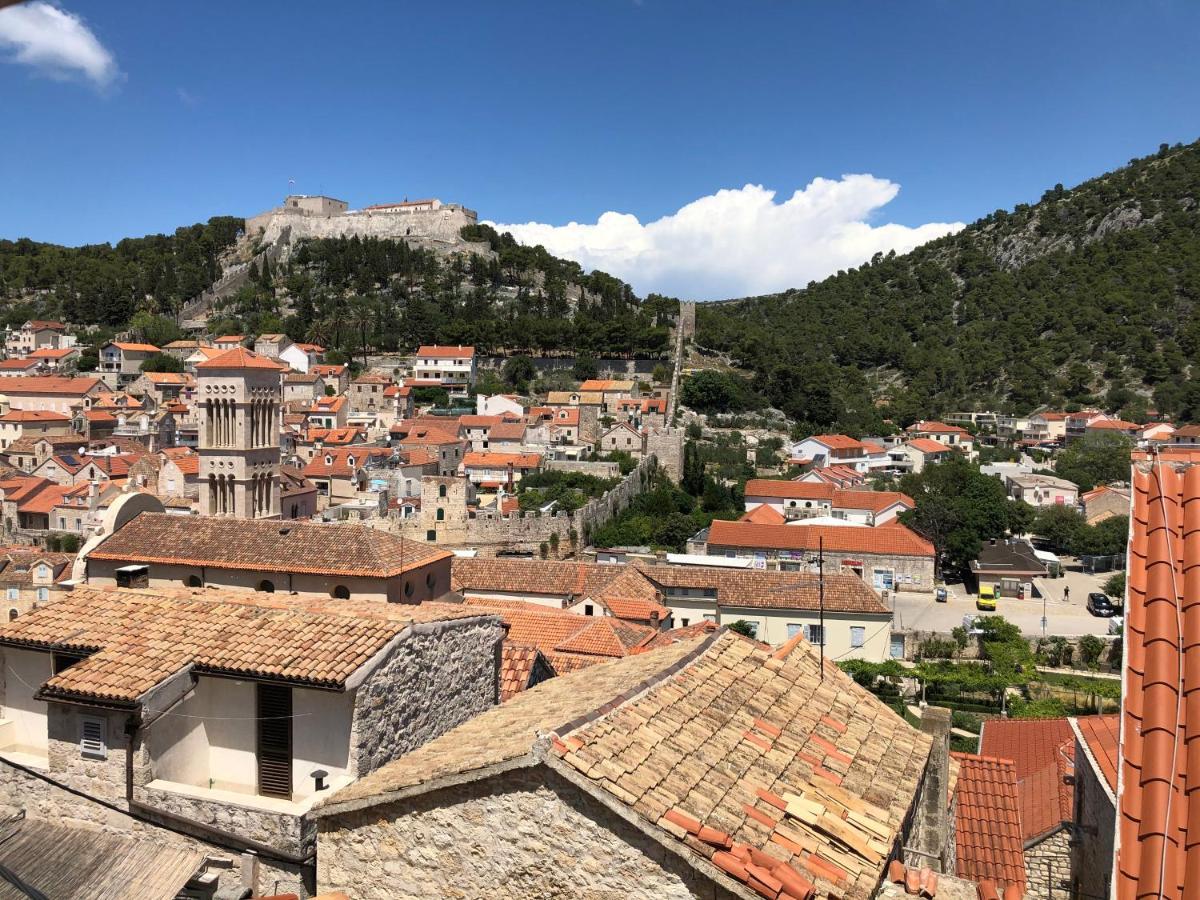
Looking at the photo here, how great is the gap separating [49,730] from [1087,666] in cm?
3101

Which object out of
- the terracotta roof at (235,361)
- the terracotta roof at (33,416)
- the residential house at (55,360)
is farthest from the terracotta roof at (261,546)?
the residential house at (55,360)

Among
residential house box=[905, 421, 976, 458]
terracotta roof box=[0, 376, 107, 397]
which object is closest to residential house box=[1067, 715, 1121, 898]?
residential house box=[905, 421, 976, 458]

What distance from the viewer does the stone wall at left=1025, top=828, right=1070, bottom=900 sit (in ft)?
28.0

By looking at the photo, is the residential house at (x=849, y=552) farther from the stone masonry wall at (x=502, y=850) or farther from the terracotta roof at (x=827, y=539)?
the stone masonry wall at (x=502, y=850)

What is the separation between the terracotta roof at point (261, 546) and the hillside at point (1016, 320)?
60.4 meters

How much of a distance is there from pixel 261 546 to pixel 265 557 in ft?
1.22

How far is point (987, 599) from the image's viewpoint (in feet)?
120

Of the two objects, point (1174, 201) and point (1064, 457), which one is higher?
Answer: point (1174, 201)

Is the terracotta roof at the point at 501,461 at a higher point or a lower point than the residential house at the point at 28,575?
higher

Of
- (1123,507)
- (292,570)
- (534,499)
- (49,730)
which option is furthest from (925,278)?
(49,730)

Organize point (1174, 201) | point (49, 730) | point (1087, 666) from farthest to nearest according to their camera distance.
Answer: point (1174, 201), point (1087, 666), point (49, 730)

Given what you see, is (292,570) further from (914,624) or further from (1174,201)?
(1174,201)

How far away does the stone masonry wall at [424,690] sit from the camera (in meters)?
6.70

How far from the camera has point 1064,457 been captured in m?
63.8
